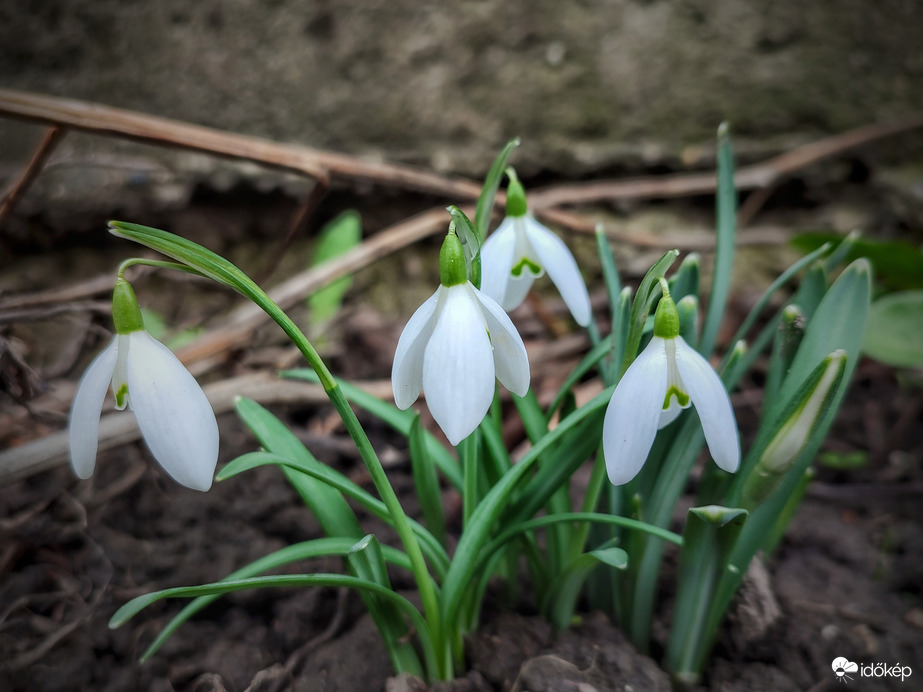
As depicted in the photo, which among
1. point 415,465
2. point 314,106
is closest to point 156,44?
point 314,106

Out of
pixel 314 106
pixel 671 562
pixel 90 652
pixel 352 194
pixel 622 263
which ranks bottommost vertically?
pixel 90 652

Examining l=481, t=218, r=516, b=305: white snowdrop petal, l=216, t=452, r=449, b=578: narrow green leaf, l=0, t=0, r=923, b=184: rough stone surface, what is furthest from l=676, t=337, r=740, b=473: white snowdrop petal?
l=0, t=0, r=923, b=184: rough stone surface

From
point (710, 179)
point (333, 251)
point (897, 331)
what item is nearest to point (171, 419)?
point (333, 251)

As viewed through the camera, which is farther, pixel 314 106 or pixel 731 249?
pixel 314 106

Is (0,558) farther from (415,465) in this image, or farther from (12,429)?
(415,465)

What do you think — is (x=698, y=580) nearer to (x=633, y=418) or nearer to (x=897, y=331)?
(x=633, y=418)

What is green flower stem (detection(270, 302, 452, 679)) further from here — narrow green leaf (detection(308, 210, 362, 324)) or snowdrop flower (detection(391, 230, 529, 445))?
narrow green leaf (detection(308, 210, 362, 324))

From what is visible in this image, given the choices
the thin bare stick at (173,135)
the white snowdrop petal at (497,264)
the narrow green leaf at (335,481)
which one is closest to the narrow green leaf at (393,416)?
the narrow green leaf at (335,481)
